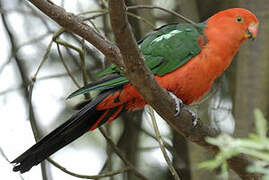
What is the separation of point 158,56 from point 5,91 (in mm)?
1624

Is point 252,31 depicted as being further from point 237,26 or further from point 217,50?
point 217,50

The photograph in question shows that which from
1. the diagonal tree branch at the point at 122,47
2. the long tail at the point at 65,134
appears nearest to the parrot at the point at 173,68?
the long tail at the point at 65,134

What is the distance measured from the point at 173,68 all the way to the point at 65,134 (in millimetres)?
703

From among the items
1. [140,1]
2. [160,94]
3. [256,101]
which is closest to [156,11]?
[140,1]

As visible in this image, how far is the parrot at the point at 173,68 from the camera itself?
2283mm

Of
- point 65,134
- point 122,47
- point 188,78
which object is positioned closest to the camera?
point 122,47

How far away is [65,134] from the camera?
2215 millimetres

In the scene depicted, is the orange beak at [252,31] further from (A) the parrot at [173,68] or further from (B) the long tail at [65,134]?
(B) the long tail at [65,134]

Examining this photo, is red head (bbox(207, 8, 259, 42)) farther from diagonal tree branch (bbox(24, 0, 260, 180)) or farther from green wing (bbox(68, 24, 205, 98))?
diagonal tree branch (bbox(24, 0, 260, 180))

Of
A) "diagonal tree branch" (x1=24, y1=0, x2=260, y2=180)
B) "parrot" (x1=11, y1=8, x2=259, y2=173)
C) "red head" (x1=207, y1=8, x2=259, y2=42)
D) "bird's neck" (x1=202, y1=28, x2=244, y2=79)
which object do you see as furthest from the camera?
"red head" (x1=207, y1=8, x2=259, y2=42)

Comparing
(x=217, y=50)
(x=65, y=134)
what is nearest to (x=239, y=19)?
(x=217, y=50)

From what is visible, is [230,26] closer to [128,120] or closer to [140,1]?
[140,1]

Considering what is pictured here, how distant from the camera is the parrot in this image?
2.28 meters

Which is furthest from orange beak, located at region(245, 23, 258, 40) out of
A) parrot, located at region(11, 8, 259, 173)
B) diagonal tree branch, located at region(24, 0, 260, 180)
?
diagonal tree branch, located at region(24, 0, 260, 180)
